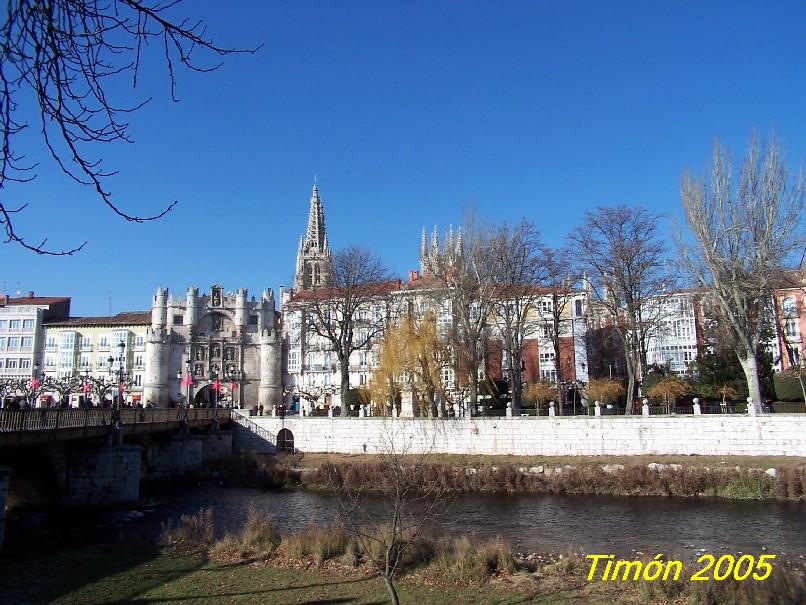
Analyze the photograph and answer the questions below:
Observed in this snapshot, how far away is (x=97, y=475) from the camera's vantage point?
25.3 m

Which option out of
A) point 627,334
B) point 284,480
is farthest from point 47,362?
point 627,334

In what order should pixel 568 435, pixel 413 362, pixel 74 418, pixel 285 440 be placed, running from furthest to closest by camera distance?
1. pixel 285 440
2. pixel 413 362
3. pixel 568 435
4. pixel 74 418

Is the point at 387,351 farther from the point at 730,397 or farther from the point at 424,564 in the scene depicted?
A: the point at 424,564

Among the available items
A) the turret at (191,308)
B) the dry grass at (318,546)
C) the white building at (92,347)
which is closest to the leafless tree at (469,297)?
the dry grass at (318,546)

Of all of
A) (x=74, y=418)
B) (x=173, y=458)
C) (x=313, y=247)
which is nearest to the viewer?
(x=74, y=418)

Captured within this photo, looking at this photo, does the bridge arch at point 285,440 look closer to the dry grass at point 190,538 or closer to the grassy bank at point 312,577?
the dry grass at point 190,538

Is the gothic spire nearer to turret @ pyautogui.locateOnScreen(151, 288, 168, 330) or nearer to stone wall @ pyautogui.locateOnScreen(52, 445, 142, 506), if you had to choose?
turret @ pyautogui.locateOnScreen(151, 288, 168, 330)

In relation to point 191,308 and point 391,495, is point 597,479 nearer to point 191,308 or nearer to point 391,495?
point 391,495

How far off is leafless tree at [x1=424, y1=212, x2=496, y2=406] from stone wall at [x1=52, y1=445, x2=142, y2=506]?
65.4ft

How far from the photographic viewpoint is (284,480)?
113 ft

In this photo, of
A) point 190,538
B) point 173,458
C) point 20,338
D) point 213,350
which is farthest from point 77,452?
point 20,338

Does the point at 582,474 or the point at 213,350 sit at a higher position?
the point at 213,350

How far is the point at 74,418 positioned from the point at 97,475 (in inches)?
119

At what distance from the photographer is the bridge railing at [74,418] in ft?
63.9
